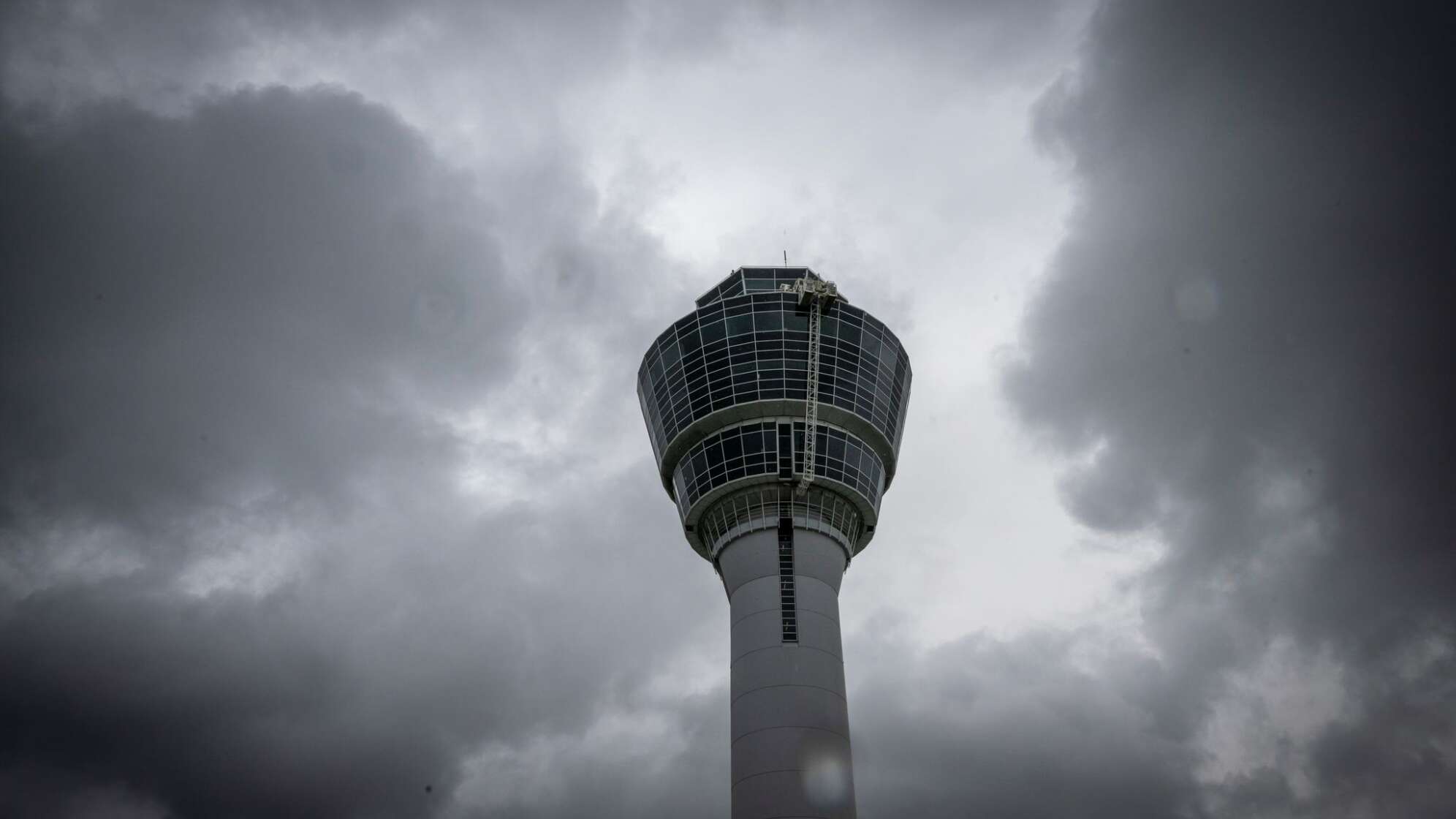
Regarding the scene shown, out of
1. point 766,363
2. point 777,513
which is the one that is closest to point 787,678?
point 777,513

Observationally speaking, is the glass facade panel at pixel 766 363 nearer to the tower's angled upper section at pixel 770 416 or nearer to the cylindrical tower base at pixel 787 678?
the tower's angled upper section at pixel 770 416

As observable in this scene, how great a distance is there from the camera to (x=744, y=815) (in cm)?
6203

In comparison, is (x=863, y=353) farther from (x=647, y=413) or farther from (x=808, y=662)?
(x=808, y=662)

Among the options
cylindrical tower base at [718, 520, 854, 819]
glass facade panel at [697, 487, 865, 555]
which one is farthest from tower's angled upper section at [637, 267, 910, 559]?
cylindrical tower base at [718, 520, 854, 819]

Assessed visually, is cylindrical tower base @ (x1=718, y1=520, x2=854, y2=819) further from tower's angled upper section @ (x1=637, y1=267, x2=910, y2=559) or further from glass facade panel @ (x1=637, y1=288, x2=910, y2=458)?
glass facade panel @ (x1=637, y1=288, x2=910, y2=458)

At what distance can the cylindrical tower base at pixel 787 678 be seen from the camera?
62125 millimetres

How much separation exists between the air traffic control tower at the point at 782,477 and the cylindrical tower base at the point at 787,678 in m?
0.09

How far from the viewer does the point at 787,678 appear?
65.2 metres

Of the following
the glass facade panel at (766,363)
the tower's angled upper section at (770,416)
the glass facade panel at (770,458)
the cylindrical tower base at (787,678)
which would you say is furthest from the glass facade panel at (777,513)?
the glass facade panel at (766,363)

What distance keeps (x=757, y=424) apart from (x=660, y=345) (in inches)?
512

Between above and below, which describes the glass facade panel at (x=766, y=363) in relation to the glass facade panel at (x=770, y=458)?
above

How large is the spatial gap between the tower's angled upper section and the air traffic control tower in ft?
0.40

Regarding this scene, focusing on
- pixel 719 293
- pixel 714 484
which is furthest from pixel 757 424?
pixel 719 293

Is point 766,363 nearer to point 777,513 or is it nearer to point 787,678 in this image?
point 777,513
